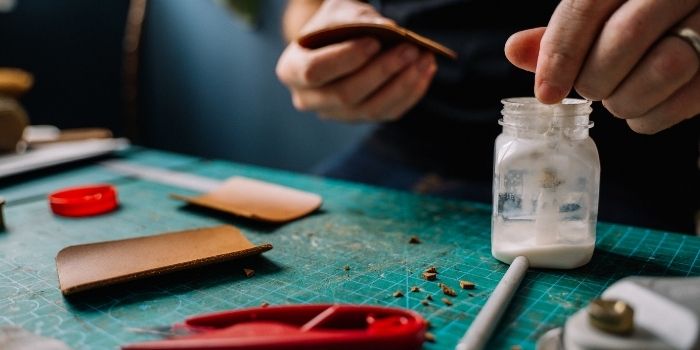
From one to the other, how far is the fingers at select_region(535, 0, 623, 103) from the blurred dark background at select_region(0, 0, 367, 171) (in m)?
1.59

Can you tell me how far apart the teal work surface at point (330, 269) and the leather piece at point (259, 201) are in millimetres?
18

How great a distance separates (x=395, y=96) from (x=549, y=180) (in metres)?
0.47

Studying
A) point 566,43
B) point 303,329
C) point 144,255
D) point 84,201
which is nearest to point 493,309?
point 303,329

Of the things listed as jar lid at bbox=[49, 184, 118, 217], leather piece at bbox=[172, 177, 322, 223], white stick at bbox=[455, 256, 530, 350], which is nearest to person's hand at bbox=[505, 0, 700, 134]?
white stick at bbox=[455, 256, 530, 350]

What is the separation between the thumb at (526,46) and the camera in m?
0.67

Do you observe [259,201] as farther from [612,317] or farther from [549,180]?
[612,317]

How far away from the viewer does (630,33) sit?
1.94 ft

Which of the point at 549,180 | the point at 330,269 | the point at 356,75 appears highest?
the point at 356,75

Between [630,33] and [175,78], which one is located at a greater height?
[630,33]

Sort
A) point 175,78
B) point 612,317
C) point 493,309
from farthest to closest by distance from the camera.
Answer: point 175,78 < point 493,309 < point 612,317

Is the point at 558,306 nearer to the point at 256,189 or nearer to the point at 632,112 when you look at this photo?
the point at 632,112

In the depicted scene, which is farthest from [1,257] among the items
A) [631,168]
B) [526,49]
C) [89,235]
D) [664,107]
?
[631,168]

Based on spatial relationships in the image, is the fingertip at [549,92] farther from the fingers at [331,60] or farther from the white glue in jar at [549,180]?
the fingers at [331,60]

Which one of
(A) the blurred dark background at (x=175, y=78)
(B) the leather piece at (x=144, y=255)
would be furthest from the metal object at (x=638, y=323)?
(A) the blurred dark background at (x=175, y=78)
